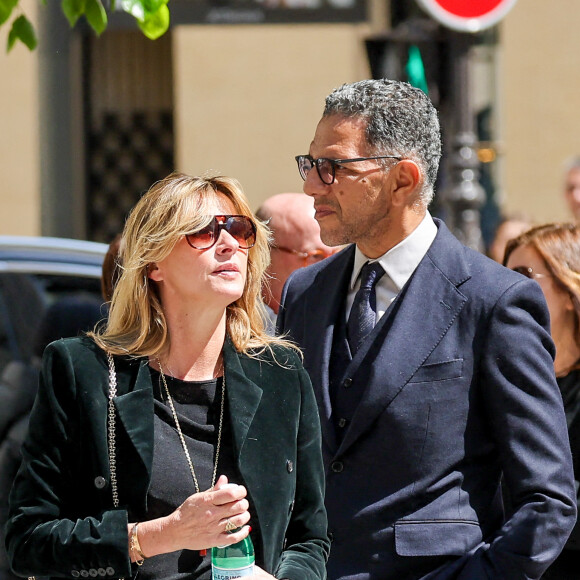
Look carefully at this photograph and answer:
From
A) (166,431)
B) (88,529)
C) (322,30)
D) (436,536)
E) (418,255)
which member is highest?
(322,30)

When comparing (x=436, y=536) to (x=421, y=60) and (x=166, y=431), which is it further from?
(x=421, y=60)

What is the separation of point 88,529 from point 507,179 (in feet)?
29.4

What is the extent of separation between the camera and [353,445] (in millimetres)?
3168

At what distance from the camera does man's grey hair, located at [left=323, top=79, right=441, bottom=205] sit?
11.0 feet

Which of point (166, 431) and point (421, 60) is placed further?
point (421, 60)

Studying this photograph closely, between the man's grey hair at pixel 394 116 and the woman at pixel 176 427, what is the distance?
0.54 metres

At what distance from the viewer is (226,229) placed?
2.93 m

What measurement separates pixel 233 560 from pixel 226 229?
835 mm

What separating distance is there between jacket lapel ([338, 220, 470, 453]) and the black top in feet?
1.55

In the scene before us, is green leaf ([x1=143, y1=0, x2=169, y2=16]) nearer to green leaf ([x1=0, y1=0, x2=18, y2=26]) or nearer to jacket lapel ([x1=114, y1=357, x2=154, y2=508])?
green leaf ([x1=0, y1=0, x2=18, y2=26])

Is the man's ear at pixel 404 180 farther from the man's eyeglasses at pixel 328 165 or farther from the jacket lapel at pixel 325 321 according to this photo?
the jacket lapel at pixel 325 321

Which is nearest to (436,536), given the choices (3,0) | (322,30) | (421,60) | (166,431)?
(166,431)

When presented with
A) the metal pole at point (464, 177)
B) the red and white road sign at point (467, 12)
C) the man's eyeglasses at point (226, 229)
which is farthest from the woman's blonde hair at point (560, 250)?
the metal pole at point (464, 177)

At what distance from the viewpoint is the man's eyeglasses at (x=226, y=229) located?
2.91 metres
